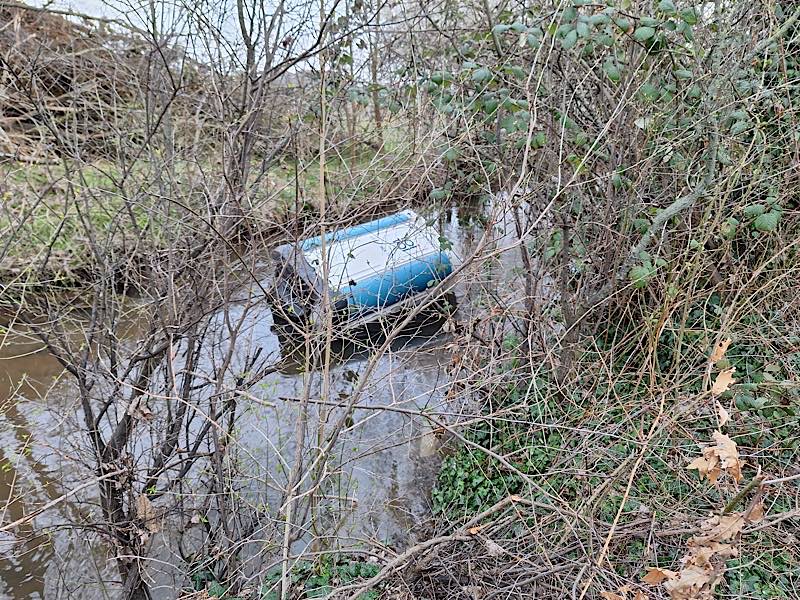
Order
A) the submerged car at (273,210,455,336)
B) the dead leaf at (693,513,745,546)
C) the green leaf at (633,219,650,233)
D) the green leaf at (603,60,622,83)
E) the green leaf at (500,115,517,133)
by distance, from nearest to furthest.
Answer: the dead leaf at (693,513,745,546) < the green leaf at (603,60,622,83) < the green leaf at (500,115,517,133) < the green leaf at (633,219,650,233) < the submerged car at (273,210,455,336)

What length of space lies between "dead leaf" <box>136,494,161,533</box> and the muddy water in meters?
0.45

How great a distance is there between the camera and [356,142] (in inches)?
146

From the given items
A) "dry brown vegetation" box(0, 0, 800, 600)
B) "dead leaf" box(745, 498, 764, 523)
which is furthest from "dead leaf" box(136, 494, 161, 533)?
"dead leaf" box(745, 498, 764, 523)

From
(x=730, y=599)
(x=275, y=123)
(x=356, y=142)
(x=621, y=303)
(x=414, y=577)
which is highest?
(x=275, y=123)

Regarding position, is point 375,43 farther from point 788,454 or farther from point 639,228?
point 788,454

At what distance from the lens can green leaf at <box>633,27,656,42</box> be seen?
2.58 m

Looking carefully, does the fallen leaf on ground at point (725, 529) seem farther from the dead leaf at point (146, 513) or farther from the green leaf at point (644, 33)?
the dead leaf at point (146, 513)

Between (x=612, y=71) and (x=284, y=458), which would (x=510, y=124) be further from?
(x=284, y=458)

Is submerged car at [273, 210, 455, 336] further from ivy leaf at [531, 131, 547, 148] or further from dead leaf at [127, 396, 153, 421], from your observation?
ivy leaf at [531, 131, 547, 148]

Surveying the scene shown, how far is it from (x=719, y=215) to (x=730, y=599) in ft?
6.90

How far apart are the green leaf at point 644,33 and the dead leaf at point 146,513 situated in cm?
368

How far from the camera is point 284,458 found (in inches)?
151

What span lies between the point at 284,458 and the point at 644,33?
11.2 ft

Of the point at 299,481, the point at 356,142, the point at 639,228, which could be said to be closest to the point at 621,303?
the point at 639,228
